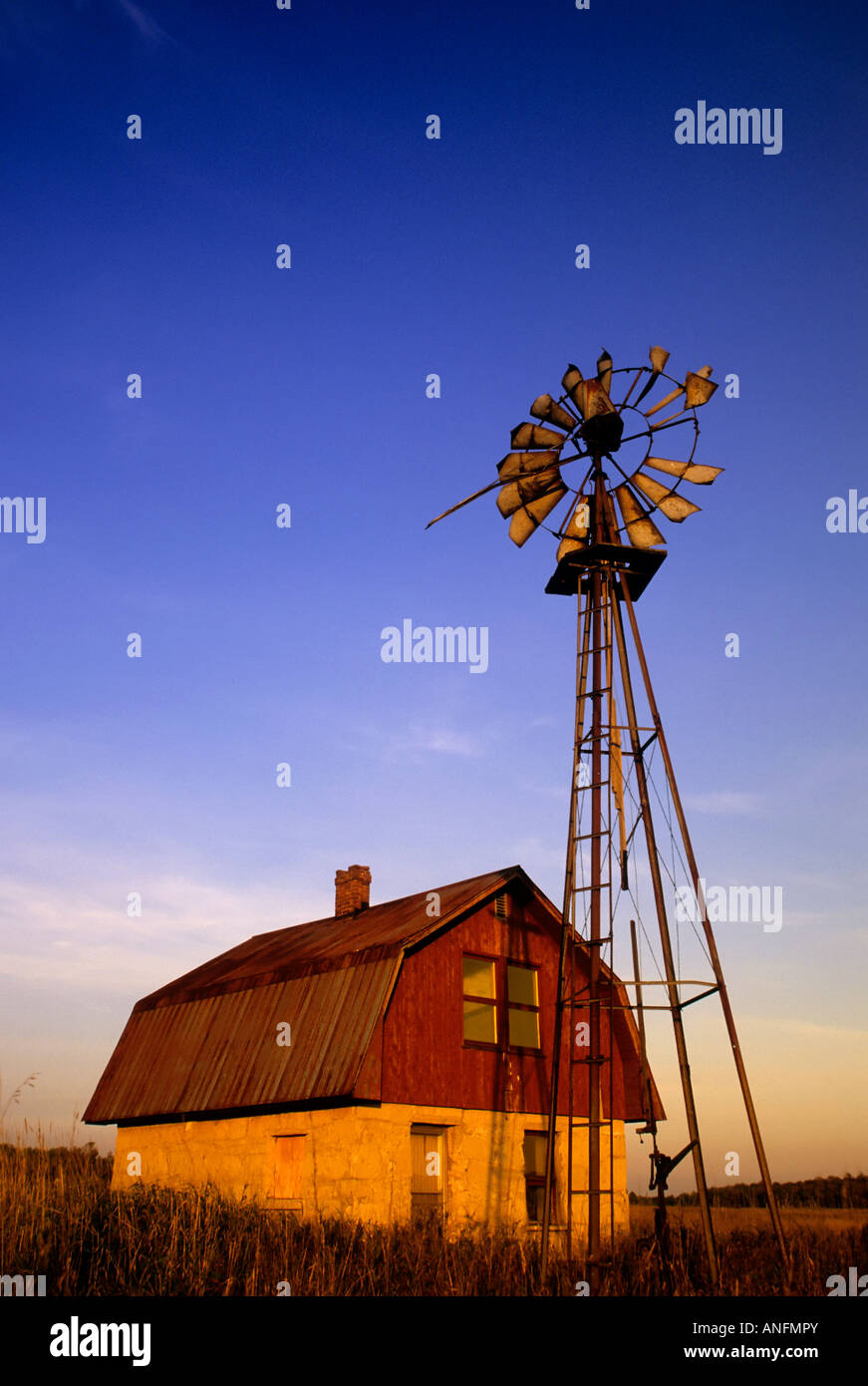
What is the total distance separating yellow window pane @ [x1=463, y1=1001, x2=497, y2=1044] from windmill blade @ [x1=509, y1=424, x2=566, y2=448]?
10530 millimetres

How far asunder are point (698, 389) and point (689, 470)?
51.5 inches

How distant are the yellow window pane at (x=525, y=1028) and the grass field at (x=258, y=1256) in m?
4.27

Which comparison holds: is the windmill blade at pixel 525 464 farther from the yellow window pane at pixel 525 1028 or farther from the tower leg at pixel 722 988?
the yellow window pane at pixel 525 1028

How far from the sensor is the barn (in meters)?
18.9

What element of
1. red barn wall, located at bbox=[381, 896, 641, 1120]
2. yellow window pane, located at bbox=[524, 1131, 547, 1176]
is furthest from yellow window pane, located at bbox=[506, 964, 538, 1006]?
yellow window pane, located at bbox=[524, 1131, 547, 1176]

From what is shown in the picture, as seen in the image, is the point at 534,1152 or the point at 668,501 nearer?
the point at 668,501

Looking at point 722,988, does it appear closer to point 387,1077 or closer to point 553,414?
point 387,1077

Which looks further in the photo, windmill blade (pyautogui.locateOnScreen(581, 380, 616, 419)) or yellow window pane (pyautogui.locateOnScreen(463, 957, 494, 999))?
yellow window pane (pyautogui.locateOnScreen(463, 957, 494, 999))

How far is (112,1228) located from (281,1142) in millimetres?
6513

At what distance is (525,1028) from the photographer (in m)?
22.2

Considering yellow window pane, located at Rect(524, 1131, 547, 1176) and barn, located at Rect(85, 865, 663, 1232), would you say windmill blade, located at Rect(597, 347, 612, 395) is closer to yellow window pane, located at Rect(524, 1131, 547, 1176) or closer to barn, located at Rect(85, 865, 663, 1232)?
barn, located at Rect(85, 865, 663, 1232)

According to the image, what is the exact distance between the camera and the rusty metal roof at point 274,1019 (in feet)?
63.9

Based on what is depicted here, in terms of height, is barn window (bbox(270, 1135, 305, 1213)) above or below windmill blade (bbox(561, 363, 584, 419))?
below

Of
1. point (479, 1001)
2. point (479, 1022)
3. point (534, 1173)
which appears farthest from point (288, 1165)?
point (534, 1173)
